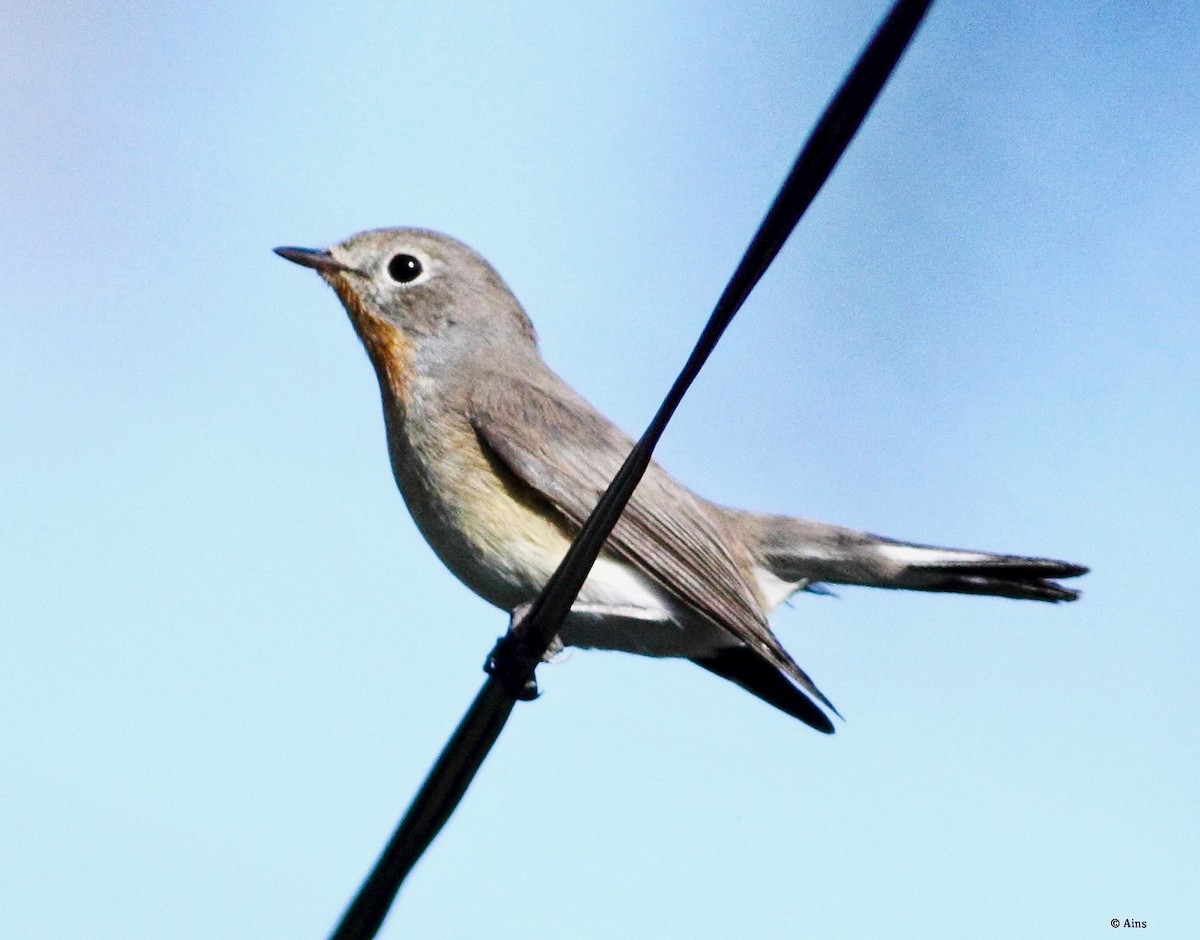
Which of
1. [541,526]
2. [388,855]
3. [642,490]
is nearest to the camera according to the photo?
[388,855]

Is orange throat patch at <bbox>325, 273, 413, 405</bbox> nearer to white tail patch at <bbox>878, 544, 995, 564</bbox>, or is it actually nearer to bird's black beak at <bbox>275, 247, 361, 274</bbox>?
bird's black beak at <bbox>275, 247, 361, 274</bbox>

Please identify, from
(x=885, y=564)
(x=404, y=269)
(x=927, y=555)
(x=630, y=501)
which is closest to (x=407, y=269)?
(x=404, y=269)

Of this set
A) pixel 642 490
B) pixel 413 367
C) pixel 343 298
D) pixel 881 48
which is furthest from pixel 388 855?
pixel 343 298

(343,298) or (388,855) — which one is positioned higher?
(343,298)

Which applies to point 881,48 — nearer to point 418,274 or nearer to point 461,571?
point 461,571

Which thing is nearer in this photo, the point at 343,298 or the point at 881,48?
the point at 881,48

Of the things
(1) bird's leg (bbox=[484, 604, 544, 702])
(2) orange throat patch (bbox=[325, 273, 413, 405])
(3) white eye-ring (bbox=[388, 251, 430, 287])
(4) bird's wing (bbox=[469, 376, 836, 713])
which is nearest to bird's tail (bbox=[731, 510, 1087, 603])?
(4) bird's wing (bbox=[469, 376, 836, 713])

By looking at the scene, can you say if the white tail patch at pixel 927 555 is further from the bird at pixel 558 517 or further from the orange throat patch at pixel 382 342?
the orange throat patch at pixel 382 342

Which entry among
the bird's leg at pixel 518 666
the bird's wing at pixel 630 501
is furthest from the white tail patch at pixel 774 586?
the bird's leg at pixel 518 666
